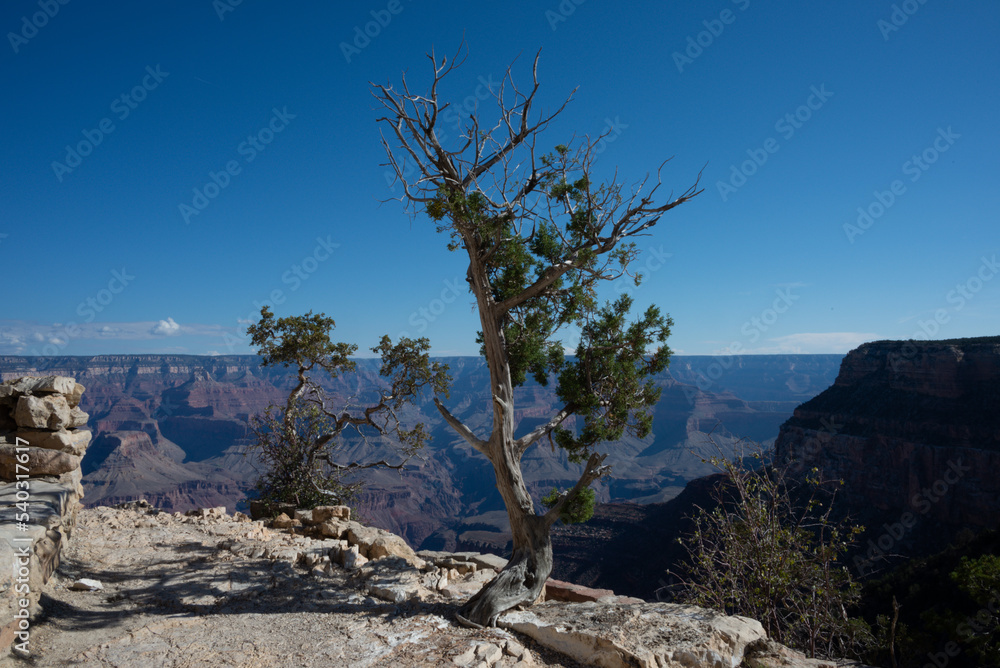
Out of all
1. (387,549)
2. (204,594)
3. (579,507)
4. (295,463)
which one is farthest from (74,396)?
(579,507)

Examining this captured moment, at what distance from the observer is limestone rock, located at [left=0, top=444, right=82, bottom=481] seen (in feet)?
24.8

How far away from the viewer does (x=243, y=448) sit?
14438cm

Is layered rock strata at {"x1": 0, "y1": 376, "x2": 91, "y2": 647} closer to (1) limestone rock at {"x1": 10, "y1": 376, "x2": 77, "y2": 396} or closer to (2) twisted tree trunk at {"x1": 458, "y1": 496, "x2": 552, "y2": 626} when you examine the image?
(1) limestone rock at {"x1": 10, "y1": 376, "x2": 77, "y2": 396}

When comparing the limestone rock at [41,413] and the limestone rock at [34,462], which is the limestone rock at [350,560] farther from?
the limestone rock at [41,413]

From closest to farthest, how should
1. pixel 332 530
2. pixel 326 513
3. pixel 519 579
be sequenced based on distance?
pixel 519 579 → pixel 332 530 → pixel 326 513

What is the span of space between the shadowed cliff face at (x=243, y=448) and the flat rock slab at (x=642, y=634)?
3816 inches

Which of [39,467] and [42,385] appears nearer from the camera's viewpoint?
[39,467]

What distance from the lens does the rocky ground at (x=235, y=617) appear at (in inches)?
205

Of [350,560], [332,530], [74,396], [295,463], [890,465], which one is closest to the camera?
[350,560]

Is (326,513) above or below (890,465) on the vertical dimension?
above

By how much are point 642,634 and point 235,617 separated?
16.1 ft

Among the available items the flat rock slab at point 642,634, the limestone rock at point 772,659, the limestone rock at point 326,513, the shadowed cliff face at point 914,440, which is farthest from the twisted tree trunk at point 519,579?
the shadowed cliff face at point 914,440

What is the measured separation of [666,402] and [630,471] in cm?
3385

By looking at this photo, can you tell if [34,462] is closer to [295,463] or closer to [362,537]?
[362,537]
